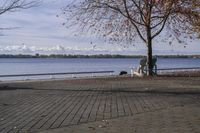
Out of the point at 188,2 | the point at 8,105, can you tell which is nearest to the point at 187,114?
the point at 8,105

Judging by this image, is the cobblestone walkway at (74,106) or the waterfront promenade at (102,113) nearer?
the waterfront promenade at (102,113)

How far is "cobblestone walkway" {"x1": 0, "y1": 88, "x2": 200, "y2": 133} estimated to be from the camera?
11414 millimetres

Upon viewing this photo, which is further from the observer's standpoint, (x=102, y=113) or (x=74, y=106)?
(x=74, y=106)

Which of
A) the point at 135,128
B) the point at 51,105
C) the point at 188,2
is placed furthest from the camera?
the point at 188,2

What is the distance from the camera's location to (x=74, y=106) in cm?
1439

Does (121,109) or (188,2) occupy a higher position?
(188,2)

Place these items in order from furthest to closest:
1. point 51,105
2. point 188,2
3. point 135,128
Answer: point 188,2
point 51,105
point 135,128

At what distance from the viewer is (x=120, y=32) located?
31.1 metres

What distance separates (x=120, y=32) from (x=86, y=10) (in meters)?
2.52

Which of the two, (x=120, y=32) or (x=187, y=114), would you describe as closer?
(x=187, y=114)

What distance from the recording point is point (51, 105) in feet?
48.2

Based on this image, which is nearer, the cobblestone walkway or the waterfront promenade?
the waterfront promenade

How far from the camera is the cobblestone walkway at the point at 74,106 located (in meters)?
11.4

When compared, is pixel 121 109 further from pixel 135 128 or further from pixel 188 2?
pixel 188 2
